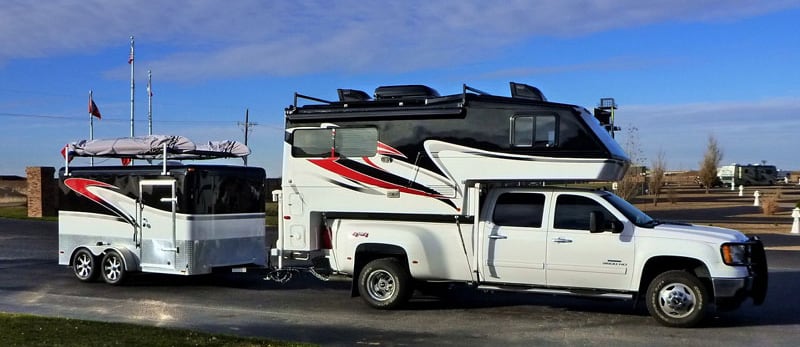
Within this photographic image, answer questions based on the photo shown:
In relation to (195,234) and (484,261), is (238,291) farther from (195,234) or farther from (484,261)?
(484,261)

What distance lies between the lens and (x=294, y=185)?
11.7 meters

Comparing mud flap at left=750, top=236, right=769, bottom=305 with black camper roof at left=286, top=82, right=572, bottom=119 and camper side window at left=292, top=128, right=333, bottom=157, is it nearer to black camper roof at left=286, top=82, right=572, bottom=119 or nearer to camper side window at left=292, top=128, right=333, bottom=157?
black camper roof at left=286, top=82, right=572, bottom=119

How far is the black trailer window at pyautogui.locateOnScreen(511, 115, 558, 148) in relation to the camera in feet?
33.6

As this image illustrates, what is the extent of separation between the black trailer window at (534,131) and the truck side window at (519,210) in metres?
0.74

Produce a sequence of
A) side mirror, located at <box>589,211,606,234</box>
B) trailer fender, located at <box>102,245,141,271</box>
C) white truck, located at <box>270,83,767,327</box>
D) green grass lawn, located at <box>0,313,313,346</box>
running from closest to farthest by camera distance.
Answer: green grass lawn, located at <box>0,313,313,346</box> < white truck, located at <box>270,83,767,327</box> < side mirror, located at <box>589,211,606,234</box> < trailer fender, located at <box>102,245,141,271</box>

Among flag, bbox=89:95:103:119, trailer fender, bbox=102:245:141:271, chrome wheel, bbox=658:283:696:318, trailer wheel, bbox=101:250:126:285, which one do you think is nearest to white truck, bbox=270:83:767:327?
chrome wheel, bbox=658:283:696:318

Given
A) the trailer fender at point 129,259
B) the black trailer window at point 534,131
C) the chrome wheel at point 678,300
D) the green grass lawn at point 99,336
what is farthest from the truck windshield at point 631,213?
the trailer fender at point 129,259

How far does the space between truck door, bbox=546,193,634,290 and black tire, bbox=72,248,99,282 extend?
331 inches

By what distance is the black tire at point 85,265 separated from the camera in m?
14.2

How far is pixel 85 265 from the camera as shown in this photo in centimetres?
1431

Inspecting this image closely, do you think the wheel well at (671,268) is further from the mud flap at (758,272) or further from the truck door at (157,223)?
the truck door at (157,223)

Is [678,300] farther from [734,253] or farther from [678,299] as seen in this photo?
[734,253]

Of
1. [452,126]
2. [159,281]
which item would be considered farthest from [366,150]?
[159,281]

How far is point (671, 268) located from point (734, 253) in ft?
2.55
